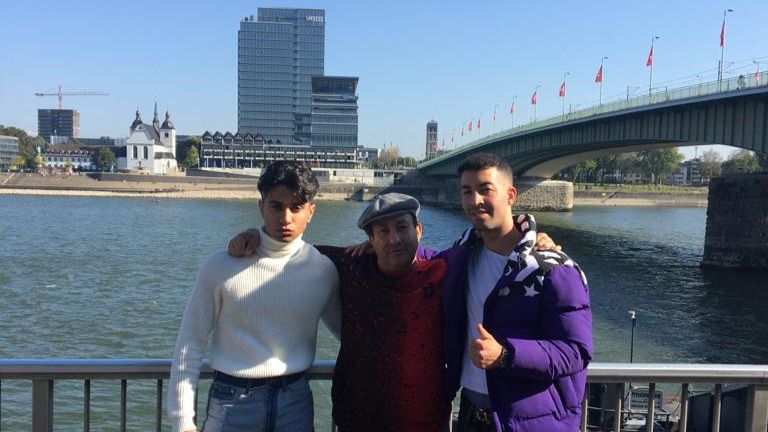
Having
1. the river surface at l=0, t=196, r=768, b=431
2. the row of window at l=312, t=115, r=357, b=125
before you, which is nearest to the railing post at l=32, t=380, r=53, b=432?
the river surface at l=0, t=196, r=768, b=431

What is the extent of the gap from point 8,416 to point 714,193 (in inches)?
1252

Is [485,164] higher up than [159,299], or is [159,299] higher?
[485,164]

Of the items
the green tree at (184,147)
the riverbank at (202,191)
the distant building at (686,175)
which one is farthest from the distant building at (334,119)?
the distant building at (686,175)

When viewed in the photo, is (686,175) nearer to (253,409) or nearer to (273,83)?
(273,83)

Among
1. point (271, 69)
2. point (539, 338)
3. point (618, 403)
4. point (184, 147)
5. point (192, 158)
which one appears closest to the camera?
point (539, 338)

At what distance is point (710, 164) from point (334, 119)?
273 feet

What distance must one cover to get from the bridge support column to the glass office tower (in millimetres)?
86768

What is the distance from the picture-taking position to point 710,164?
Result: 130875mm

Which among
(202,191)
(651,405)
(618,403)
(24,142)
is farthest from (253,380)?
(24,142)

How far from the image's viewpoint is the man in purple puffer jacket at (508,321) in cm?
250

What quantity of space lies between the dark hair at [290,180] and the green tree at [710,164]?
139m

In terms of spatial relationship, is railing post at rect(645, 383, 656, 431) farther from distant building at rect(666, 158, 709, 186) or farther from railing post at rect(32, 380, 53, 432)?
distant building at rect(666, 158, 709, 186)

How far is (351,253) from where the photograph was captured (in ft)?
9.80

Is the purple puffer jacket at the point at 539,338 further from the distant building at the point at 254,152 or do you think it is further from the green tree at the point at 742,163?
the distant building at the point at 254,152
